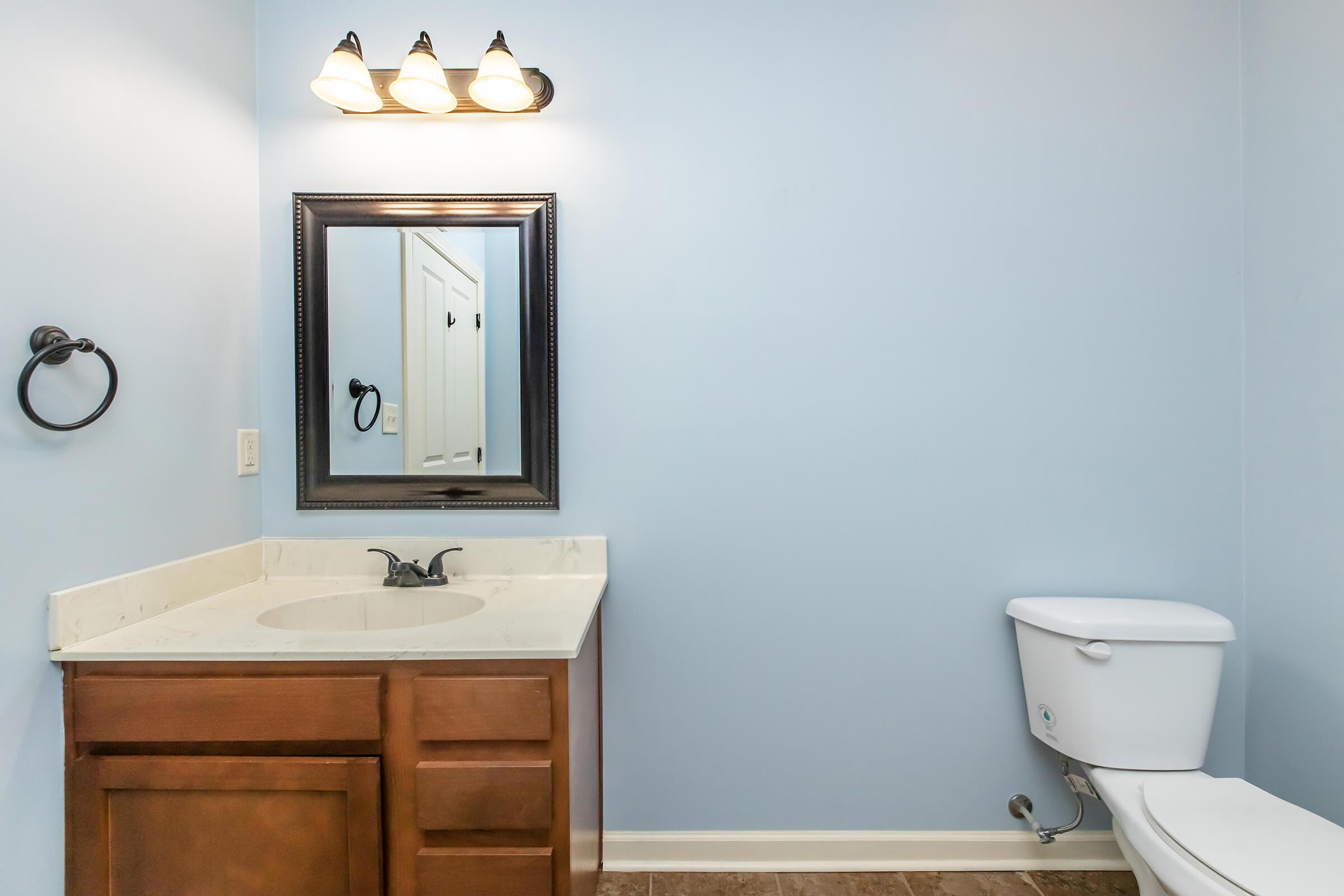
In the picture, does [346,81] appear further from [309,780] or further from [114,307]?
[309,780]

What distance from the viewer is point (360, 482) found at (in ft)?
5.43

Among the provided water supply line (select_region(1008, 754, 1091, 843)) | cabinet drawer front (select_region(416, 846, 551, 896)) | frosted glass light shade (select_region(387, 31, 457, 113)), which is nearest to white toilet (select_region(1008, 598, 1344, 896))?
water supply line (select_region(1008, 754, 1091, 843))

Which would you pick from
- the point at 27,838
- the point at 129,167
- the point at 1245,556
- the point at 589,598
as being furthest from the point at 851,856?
the point at 129,167

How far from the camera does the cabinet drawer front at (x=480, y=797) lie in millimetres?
1114

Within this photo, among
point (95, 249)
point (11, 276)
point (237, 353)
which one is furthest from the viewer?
point (237, 353)

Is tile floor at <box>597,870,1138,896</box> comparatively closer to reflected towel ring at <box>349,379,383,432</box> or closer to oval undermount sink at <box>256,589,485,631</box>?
oval undermount sink at <box>256,589,485,631</box>

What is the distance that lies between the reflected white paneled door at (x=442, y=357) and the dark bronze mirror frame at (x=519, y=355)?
59 millimetres

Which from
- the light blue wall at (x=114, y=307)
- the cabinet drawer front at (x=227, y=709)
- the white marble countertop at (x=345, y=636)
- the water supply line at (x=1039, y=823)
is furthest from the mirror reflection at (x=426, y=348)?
the water supply line at (x=1039, y=823)

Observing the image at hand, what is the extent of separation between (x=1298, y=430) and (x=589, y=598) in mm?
1684

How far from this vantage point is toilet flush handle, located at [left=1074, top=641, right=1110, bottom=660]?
1.46 m

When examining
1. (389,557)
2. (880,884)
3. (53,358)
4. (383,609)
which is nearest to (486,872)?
(383,609)

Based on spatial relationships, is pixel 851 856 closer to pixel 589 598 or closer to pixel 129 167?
pixel 589 598

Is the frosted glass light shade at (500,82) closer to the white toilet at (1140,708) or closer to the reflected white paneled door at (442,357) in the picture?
the reflected white paneled door at (442,357)

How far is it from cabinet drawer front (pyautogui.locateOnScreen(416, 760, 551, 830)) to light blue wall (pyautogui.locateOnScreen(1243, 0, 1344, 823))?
5.65 feet
